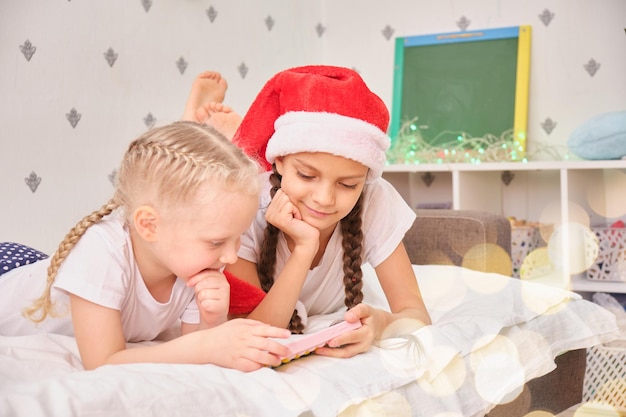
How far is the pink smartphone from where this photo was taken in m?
1.07

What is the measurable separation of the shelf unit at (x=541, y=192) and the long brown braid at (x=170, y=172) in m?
1.93

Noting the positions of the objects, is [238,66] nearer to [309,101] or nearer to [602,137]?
[602,137]

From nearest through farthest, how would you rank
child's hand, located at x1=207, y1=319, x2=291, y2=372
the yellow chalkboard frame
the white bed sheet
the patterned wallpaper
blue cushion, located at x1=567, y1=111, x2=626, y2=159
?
the white bed sheet
child's hand, located at x1=207, y1=319, x2=291, y2=372
the patterned wallpaper
blue cushion, located at x1=567, y1=111, x2=626, y2=159
the yellow chalkboard frame

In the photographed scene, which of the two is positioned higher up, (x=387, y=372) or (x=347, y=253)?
(x=347, y=253)

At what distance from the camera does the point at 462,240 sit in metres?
2.00

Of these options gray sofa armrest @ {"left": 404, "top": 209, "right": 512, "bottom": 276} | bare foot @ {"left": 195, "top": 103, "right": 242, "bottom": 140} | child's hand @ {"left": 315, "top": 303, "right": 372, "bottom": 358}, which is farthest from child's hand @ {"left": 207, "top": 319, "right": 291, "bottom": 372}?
gray sofa armrest @ {"left": 404, "top": 209, "right": 512, "bottom": 276}

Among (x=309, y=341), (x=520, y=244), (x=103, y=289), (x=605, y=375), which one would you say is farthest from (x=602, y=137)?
A: (x=103, y=289)

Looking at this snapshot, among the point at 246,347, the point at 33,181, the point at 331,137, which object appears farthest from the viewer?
the point at 33,181

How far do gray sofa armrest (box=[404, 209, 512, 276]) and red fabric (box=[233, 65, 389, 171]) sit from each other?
0.64 metres

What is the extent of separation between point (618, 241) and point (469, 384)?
1.72 m

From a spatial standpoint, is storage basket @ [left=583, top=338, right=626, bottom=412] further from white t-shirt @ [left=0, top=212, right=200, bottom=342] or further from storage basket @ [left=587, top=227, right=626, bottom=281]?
white t-shirt @ [left=0, top=212, right=200, bottom=342]

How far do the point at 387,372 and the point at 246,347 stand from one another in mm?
232

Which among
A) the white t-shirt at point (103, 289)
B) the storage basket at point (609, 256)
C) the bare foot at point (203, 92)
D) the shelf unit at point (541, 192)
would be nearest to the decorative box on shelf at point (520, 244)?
the shelf unit at point (541, 192)

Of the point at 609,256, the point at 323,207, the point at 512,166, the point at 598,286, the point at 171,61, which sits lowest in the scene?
the point at 598,286
